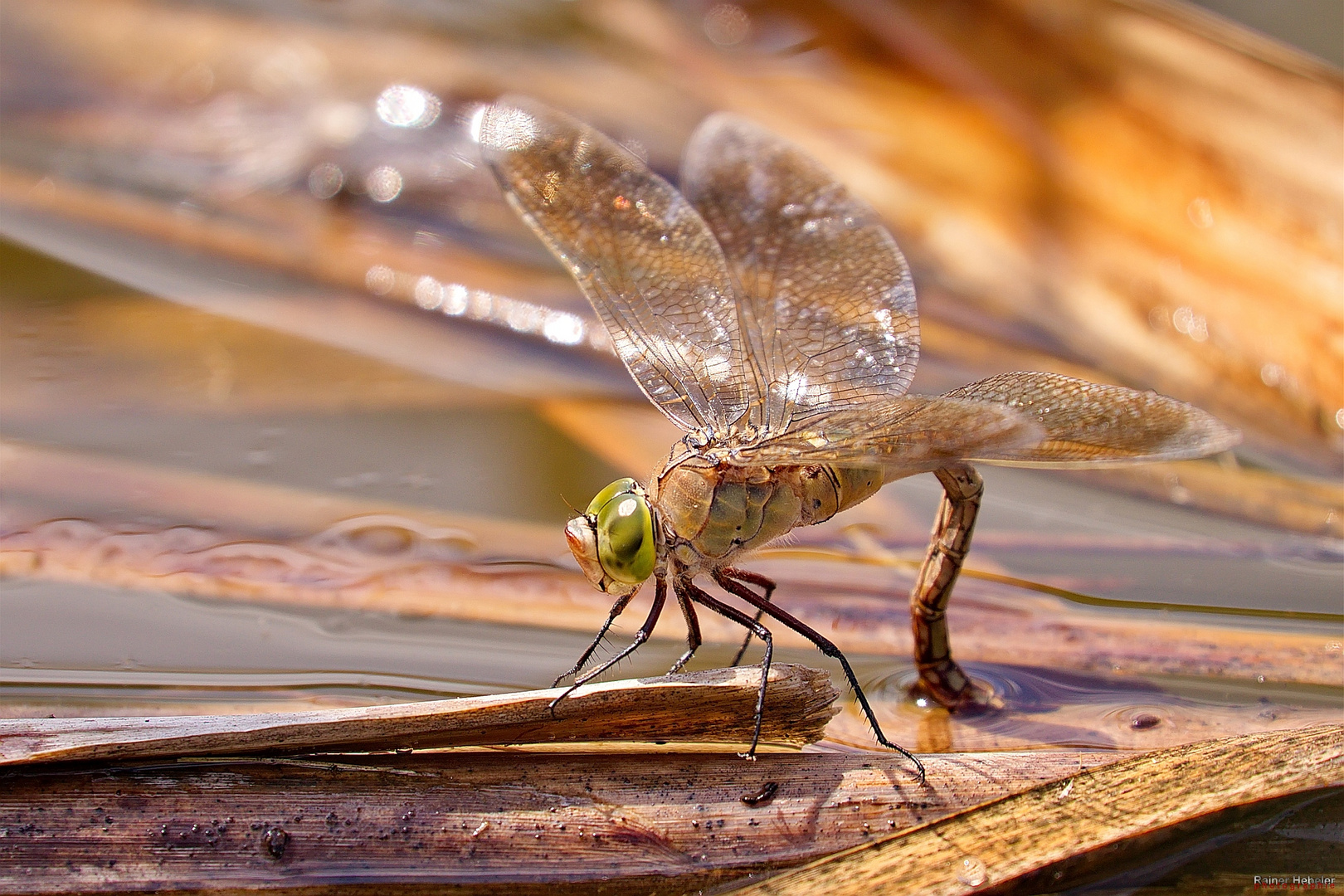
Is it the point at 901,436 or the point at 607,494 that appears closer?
the point at 901,436

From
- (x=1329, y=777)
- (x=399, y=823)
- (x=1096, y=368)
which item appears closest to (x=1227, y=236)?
(x=1096, y=368)

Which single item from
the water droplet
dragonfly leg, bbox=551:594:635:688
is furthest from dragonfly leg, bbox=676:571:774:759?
the water droplet

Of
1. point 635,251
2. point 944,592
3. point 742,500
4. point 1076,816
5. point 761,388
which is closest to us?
point 1076,816

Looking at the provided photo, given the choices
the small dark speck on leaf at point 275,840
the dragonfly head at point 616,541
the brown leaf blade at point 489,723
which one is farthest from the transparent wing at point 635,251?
the small dark speck on leaf at point 275,840

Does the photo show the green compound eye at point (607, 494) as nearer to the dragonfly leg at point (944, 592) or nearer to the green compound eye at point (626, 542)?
the green compound eye at point (626, 542)

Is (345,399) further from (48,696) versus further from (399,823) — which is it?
(399,823)

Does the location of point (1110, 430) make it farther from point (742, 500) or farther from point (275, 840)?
point (275, 840)

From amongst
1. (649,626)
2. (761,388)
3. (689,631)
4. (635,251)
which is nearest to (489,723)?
(649,626)

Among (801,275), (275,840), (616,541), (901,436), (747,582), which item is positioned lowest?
(275,840)
